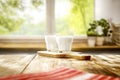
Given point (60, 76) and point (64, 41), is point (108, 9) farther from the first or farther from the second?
point (60, 76)

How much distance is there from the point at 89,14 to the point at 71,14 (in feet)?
0.92

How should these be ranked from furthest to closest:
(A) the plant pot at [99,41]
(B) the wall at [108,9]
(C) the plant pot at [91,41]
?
(B) the wall at [108,9] → (A) the plant pot at [99,41] → (C) the plant pot at [91,41]

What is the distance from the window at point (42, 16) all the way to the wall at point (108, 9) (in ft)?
0.36

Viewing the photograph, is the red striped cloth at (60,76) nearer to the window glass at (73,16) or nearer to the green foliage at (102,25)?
the green foliage at (102,25)

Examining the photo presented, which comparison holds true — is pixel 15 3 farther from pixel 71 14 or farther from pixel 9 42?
pixel 71 14

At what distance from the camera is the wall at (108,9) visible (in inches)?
145

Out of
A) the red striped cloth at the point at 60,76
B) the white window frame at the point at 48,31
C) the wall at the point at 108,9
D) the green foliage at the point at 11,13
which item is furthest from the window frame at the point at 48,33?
the red striped cloth at the point at 60,76

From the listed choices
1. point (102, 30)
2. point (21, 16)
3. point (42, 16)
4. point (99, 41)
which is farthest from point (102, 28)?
point (21, 16)

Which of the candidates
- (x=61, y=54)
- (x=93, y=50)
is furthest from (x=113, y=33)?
(x=61, y=54)

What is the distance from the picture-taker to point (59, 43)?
5.46ft

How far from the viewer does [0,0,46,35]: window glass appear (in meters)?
3.76

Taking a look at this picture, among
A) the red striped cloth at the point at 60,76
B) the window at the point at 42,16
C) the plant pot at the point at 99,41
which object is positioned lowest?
the plant pot at the point at 99,41

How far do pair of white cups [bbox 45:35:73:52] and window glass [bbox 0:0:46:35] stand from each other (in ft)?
6.80

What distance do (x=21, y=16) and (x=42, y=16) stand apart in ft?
1.06
